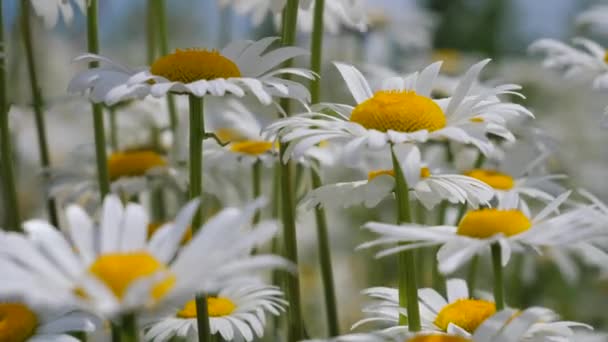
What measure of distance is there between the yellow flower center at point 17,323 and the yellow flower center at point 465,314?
367mm

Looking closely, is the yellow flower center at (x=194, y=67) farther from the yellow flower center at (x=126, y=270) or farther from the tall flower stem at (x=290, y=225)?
the yellow flower center at (x=126, y=270)

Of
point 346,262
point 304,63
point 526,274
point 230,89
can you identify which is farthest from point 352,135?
point 304,63

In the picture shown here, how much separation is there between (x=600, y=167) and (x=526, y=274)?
602 millimetres

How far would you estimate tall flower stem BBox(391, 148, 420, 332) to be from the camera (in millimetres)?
825

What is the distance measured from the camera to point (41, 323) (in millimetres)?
883

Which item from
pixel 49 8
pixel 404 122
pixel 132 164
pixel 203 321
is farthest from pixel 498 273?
pixel 132 164

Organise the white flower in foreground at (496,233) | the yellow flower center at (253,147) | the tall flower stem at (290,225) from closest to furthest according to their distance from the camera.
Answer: the white flower in foreground at (496,233)
the tall flower stem at (290,225)
the yellow flower center at (253,147)

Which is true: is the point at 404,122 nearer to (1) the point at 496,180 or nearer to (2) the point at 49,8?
(1) the point at 496,180

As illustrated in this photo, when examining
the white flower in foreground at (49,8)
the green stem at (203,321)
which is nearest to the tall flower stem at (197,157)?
the green stem at (203,321)

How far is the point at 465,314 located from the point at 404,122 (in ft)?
0.59

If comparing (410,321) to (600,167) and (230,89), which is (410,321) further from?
(600,167)

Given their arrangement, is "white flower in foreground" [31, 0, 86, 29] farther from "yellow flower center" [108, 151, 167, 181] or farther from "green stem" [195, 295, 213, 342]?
"green stem" [195, 295, 213, 342]

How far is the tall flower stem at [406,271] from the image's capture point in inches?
32.5

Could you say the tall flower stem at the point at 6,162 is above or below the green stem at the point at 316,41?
below
